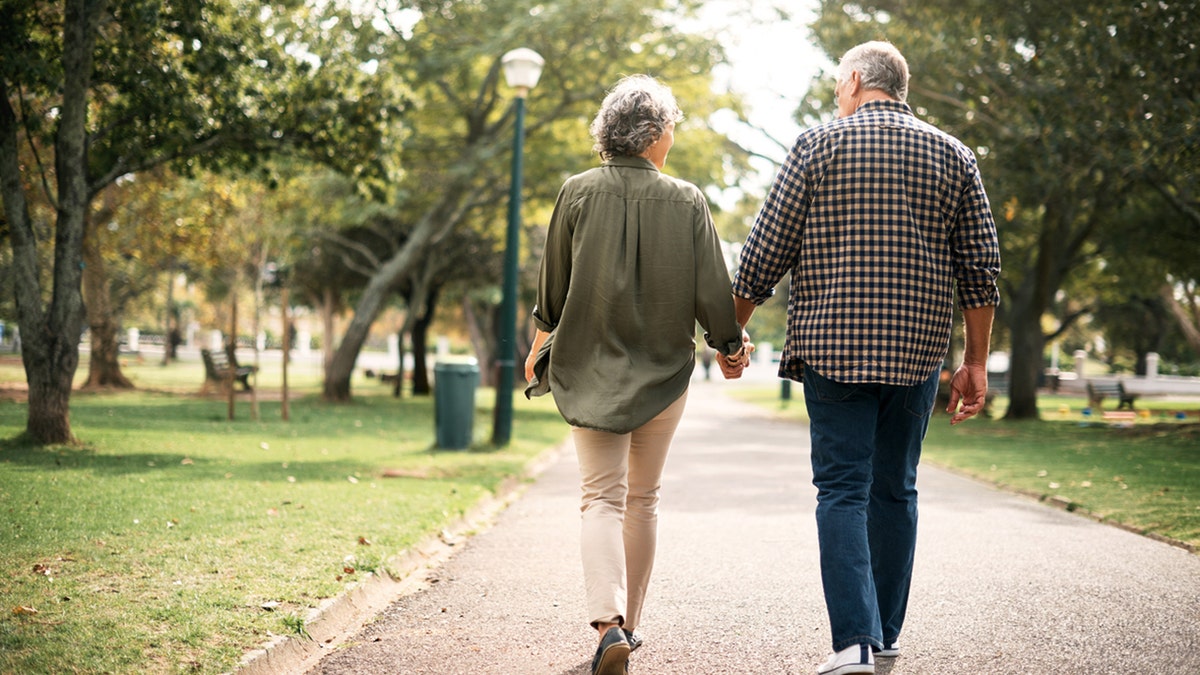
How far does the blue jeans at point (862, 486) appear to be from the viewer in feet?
11.0

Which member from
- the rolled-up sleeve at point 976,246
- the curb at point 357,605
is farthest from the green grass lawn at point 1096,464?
the curb at point 357,605

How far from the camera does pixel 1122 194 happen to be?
15742 mm

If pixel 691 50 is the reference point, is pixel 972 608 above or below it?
below

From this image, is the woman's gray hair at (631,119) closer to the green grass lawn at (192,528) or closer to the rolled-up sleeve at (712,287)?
the rolled-up sleeve at (712,287)

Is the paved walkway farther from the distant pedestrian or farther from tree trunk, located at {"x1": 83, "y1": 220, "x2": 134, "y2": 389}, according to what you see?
tree trunk, located at {"x1": 83, "y1": 220, "x2": 134, "y2": 389}

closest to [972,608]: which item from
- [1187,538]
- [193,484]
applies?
[1187,538]

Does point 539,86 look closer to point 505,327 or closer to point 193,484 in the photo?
point 505,327

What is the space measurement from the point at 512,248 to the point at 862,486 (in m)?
9.26

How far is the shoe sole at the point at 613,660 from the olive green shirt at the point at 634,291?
72 centimetres

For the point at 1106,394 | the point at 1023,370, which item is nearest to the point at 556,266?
the point at 1023,370

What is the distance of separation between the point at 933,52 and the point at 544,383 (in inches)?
530

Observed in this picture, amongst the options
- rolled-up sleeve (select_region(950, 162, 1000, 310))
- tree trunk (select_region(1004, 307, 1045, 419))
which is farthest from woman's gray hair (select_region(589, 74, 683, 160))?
tree trunk (select_region(1004, 307, 1045, 419))

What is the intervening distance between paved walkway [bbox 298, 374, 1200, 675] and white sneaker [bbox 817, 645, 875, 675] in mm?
380

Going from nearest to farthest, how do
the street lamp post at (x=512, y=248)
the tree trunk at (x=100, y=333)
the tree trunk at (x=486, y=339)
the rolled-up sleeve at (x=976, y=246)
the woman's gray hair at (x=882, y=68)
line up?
the rolled-up sleeve at (x=976, y=246), the woman's gray hair at (x=882, y=68), the street lamp post at (x=512, y=248), the tree trunk at (x=100, y=333), the tree trunk at (x=486, y=339)
